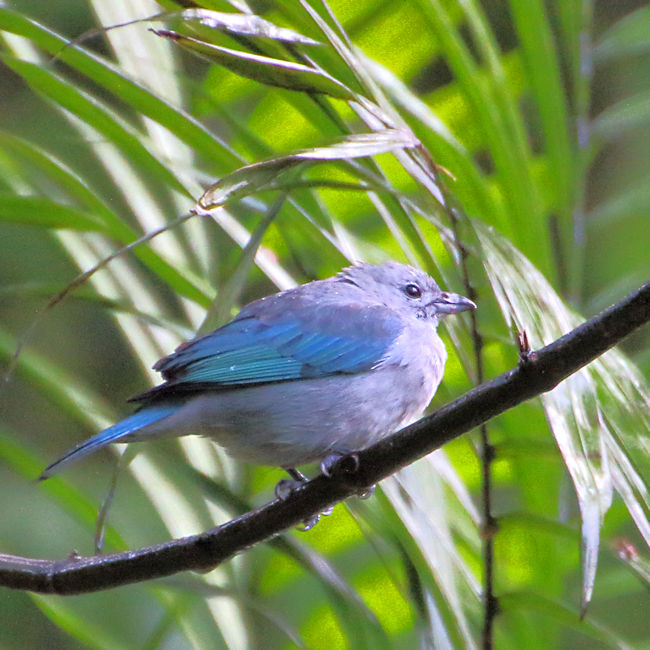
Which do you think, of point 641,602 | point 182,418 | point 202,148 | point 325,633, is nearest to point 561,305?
point 202,148

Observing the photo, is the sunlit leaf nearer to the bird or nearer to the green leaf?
the green leaf

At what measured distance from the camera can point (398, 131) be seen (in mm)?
1701

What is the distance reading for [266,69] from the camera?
1.66 meters

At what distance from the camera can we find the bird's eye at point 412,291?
3.29 m

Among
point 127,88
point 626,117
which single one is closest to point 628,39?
point 626,117

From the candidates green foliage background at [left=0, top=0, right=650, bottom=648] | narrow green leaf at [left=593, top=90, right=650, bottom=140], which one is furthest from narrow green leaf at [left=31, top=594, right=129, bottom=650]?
narrow green leaf at [left=593, top=90, right=650, bottom=140]

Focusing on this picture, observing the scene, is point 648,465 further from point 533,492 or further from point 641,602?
point 641,602

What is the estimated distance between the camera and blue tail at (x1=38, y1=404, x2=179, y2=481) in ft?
6.83

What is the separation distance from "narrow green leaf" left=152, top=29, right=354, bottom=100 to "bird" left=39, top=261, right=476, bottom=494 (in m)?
0.90

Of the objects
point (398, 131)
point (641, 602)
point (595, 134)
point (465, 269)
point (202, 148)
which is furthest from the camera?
point (641, 602)

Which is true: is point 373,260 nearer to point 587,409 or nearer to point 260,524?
point 260,524

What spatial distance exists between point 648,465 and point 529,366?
0.27 metres

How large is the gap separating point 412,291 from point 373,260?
549mm

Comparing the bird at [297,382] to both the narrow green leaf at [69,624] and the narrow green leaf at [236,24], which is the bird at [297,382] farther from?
the narrow green leaf at [236,24]
